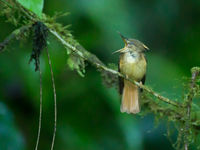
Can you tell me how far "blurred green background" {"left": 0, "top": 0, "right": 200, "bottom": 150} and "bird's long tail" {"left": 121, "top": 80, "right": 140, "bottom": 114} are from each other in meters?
0.08

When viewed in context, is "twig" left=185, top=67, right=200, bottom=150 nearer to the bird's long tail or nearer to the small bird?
the bird's long tail

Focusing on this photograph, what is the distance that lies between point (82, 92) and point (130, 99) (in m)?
0.49

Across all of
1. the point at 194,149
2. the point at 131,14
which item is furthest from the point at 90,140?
the point at 131,14

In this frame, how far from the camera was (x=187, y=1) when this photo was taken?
5.18m

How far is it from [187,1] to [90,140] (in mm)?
2293

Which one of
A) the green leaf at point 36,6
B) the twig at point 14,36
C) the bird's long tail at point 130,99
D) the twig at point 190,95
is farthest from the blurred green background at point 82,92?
the green leaf at point 36,6

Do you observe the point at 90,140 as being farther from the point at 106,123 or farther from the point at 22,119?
the point at 22,119

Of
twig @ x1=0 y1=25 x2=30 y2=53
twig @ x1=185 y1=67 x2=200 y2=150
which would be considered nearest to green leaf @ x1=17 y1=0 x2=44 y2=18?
twig @ x1=0 y1=25 x2=30 y2=53

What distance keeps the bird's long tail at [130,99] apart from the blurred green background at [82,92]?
0.08 metres

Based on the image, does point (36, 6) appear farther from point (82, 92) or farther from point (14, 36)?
point (82, 92)

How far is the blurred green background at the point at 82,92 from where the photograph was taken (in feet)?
11.8

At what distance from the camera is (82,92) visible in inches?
152

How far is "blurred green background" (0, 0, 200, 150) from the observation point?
3590 millimetres

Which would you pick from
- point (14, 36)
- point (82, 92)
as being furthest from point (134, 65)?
point (14, 36)
